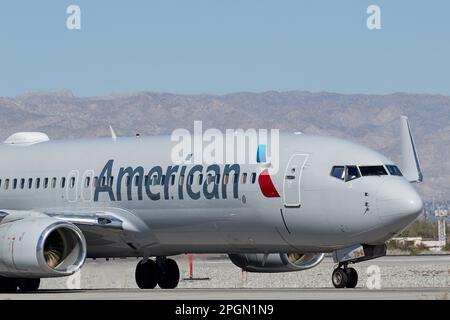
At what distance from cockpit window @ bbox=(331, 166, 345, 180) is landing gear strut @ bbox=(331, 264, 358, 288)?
217 centimetres

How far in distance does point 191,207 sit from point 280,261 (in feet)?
11.3

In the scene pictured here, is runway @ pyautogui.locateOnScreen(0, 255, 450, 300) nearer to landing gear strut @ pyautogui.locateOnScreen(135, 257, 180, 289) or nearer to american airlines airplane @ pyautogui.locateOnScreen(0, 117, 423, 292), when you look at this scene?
landing gear strut @ pyautogui.locateOnScreen(135, 257, 180, 289)

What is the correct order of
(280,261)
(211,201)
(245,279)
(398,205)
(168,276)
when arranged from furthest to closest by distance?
(245,279), (168,276), (280,261), (211,201), (398,205)

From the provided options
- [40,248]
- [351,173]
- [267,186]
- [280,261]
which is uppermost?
[351,173]

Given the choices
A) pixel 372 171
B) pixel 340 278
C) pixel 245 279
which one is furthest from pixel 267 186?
pixel 245 279

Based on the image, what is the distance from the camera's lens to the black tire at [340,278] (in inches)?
1270

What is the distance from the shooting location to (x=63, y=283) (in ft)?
156

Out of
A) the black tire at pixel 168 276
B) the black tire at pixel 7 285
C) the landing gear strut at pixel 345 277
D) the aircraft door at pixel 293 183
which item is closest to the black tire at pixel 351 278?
the landing gear strut at pixel 345 277

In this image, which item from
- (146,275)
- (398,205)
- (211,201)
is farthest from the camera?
(146,275)

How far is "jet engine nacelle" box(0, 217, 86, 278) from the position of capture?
106 ft

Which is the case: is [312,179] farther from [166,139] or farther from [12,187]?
[12,187]

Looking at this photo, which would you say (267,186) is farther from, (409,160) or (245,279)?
(245,279)

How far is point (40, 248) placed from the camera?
106 feet
